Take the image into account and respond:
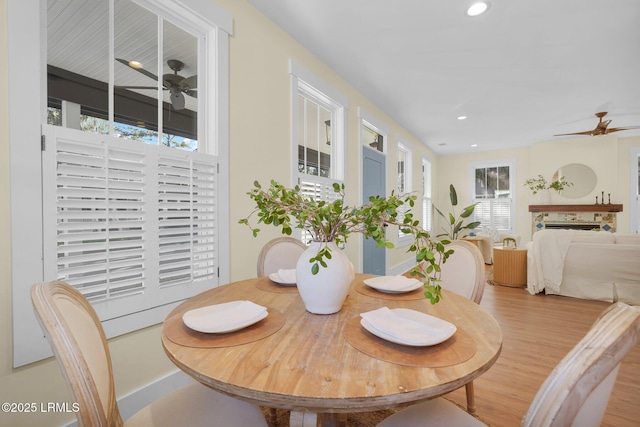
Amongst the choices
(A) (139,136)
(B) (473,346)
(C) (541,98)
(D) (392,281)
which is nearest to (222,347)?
(B) (473,346)

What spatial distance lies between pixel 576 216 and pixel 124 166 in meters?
8.20

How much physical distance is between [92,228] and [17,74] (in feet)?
2.26

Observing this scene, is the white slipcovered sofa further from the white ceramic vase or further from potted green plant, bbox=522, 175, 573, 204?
the white ceramic vase

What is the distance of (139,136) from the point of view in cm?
166

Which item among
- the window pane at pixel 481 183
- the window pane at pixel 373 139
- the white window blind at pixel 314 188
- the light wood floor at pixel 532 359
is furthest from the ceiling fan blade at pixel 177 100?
the window pane at pixel 481 183

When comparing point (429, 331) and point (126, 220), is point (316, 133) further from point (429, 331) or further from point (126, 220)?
point (429, 331)

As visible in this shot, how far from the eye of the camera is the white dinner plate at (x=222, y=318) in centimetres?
88

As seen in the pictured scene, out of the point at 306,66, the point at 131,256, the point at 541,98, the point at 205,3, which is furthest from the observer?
the point at 541,98

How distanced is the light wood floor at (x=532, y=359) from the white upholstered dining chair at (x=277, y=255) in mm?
1325

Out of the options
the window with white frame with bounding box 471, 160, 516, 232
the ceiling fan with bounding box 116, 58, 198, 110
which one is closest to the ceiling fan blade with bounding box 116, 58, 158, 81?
the ceiling fan with bounding box 116, 58, 198, 110

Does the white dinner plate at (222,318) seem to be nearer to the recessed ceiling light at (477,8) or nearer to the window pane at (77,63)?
the window pane at (77,63)

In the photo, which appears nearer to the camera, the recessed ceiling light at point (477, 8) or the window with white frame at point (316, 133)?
the recessed ceiling light at point (477, 8)

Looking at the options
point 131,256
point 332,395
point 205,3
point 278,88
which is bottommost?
point 332,395

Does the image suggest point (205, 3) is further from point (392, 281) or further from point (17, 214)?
point (392, 281)
